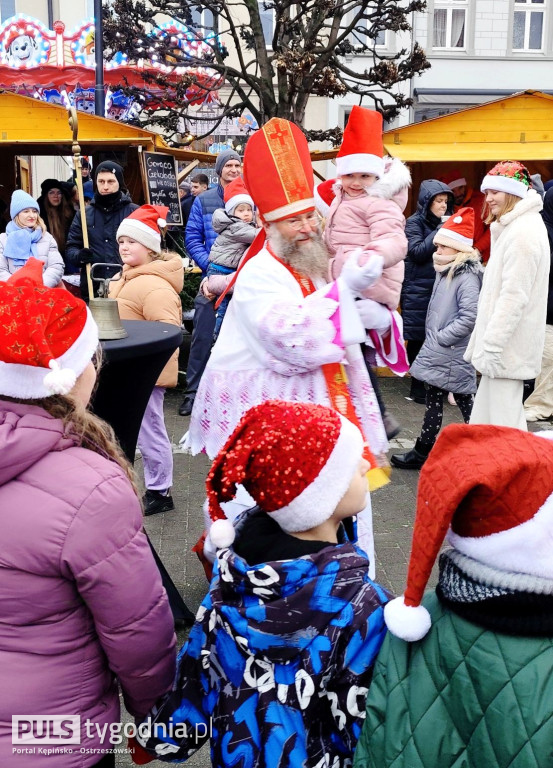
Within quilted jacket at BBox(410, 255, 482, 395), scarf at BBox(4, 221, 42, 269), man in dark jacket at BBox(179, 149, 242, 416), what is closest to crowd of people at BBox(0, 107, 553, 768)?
quilted jacket at BBox(410, 255, 482, 395)

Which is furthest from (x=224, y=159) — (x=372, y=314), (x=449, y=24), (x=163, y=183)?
(x=449, y=24)

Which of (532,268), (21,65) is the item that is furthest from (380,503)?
(21,65)

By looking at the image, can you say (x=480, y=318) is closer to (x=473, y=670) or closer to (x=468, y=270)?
(x=468, y=270)

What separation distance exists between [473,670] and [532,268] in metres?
4.03

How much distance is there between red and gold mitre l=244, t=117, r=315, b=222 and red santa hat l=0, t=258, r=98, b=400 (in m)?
1.43

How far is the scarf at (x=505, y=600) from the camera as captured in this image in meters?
1.62

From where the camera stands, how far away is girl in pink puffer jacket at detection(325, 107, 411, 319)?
139 inches

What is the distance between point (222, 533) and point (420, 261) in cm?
689

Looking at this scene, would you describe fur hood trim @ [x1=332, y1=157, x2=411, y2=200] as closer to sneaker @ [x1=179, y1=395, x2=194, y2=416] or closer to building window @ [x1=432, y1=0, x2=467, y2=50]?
sneaker @ [x1=179, y1=395, x2=194, y2=416]

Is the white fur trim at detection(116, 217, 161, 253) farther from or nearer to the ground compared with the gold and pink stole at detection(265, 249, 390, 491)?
farther from the ground

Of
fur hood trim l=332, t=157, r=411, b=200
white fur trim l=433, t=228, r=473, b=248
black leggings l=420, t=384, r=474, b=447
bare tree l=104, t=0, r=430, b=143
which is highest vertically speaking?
bare tree l=104, t=0, r=430, b=143

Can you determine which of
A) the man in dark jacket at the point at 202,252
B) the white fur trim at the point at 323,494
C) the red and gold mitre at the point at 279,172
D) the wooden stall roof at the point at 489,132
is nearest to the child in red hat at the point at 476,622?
the white fur trim at the point at 323,494

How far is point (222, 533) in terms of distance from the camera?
1903 millimetres

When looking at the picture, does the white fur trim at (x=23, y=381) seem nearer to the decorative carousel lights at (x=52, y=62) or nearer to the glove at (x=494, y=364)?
the glove at (x=494, y=364)
